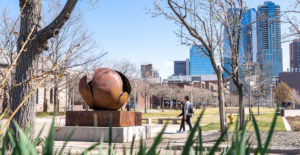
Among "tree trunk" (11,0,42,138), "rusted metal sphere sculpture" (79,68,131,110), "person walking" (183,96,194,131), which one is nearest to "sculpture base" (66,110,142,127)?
"rusted metal sphere sculpture" (79,68,131,110)

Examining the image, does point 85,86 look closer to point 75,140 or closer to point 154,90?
point 75,140

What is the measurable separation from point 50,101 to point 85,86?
4511cm

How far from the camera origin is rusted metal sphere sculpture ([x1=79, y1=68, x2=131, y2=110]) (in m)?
12.0

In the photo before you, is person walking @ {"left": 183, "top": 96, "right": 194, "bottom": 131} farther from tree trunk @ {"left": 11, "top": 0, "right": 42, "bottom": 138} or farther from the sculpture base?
tree trunk @ {"left": 11, "top": 0, "right": 42, "bottom": 138}

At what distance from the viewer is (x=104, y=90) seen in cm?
A: 1198

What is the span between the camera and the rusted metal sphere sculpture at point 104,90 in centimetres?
1201

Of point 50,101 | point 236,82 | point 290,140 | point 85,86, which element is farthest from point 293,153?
point 50,101

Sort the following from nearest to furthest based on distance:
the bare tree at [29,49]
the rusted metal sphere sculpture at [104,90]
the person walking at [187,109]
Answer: the bare tree at [29,49] < the rusted metal sphere sculpture at [104,90] < the person walking at [187,109]

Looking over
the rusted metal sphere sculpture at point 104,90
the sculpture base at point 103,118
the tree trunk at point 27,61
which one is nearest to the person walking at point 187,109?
the sculpture base at point 103,118

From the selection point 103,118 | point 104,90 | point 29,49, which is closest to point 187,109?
point 103,118

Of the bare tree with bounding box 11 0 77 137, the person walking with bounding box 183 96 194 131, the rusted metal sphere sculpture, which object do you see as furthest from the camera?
the person walking with bounding box 183 96 194 131

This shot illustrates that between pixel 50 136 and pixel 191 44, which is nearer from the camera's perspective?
pixel 50 136

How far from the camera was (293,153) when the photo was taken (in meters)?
8.91

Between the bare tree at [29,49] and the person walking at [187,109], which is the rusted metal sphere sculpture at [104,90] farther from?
the bare tree at [29,49]
